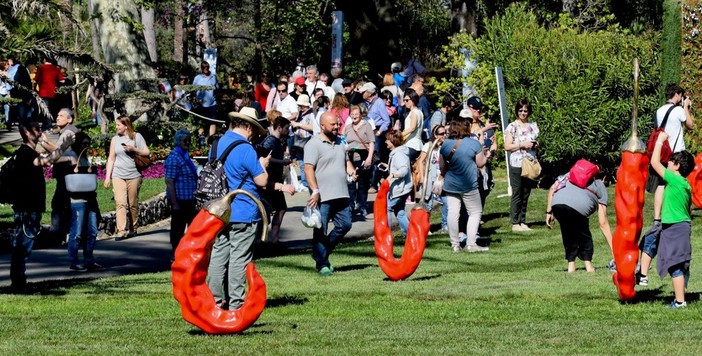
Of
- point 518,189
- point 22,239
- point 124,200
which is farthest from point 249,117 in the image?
point 518,189

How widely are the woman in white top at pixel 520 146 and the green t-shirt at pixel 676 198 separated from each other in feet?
22.2

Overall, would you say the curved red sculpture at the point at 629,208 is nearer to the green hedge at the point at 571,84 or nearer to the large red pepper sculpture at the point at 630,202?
the large red pepper sculpture at the point at 630,202

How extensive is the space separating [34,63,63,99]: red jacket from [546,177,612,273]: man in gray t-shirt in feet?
57.6

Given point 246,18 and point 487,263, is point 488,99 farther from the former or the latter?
point 246,18

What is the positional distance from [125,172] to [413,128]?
15.2 feet

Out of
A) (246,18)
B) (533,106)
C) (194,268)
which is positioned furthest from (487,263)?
(246,18)

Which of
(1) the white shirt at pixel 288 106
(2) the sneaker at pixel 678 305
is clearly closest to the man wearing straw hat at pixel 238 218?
(2) the sneaker at pixel 678 305

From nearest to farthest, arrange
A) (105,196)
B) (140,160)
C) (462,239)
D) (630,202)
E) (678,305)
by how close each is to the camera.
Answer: (630,202)
(678,305)
(462,239)
(140,160)
(105,196)

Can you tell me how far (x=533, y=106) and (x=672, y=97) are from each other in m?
7.08

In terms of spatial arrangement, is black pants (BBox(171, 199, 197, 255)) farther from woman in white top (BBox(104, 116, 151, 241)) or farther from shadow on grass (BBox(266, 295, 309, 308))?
shadow on grass (BBox(266, 295, 309, 308))

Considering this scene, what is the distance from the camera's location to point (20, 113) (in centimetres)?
3014

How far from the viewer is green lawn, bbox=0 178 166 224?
20250 millimetres

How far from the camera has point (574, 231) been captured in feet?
46.9

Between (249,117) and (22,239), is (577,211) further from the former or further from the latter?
(22,239)
